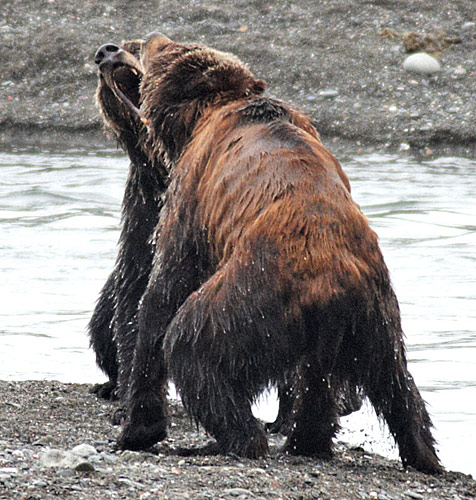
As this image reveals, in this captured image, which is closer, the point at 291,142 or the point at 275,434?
the point at 291,142

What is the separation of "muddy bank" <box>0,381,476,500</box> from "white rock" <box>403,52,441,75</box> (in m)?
10.2

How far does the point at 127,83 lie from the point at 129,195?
0.53m

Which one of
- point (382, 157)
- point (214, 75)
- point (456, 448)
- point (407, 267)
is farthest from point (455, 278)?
point (382, 157)

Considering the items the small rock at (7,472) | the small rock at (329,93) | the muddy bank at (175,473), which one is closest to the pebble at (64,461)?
the muddy bank at (175,473)

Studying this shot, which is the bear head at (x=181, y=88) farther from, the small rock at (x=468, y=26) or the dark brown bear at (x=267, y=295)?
the small rock at (x=468, y=26)

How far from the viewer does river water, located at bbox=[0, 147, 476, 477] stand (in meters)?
5.33

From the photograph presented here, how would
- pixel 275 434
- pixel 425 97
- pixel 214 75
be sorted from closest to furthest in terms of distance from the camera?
pixel 214 75
pixel 275 434
pixel 425 97

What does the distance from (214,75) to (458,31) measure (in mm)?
11160

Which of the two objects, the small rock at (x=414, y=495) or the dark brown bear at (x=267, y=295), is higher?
the dark brown bear at (x=267, y=295)

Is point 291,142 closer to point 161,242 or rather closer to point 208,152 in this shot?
point 208,152

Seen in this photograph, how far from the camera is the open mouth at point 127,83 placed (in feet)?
16.0

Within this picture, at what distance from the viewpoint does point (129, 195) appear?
16.5 feet

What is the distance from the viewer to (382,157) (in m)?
12.8

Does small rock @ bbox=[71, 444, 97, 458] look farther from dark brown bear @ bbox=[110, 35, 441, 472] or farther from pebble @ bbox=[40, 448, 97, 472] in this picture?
dark brown bear @ bbox=[110, 35, 441, 472]
